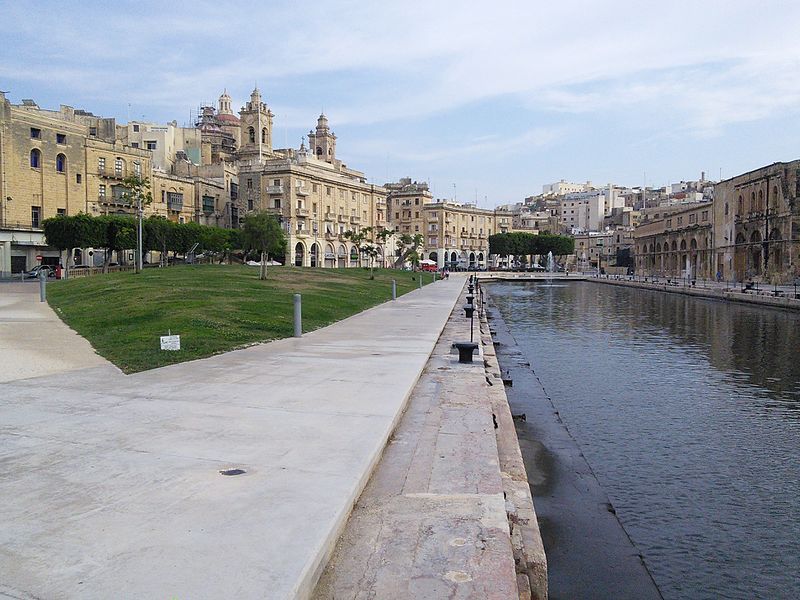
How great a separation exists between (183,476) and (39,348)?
9.16 meters

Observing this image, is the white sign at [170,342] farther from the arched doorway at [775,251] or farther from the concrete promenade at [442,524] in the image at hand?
the arched doorway at [775,251]

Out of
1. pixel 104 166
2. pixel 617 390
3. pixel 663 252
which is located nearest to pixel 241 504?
pixel 617 390

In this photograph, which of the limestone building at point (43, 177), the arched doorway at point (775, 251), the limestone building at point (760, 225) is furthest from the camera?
the arched doorway at point (775, 251)

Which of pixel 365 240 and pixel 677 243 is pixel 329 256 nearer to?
pixel 365 240

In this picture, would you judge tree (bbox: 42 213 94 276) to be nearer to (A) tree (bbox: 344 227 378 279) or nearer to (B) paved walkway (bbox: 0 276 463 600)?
(A) tree (bbox: 344 227 378 279)

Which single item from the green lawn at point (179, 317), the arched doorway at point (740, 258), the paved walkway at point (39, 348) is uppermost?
the arched doorway at point (740, 258)

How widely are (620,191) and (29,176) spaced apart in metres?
140

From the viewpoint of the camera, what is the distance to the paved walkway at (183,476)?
368cm

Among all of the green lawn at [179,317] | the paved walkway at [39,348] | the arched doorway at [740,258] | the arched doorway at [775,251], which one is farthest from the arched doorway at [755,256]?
the paved walkway at [39,348]

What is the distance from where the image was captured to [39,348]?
1273cm

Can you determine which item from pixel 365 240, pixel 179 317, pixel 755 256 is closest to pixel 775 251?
pixel 755 256

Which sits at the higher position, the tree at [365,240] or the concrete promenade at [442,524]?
the tree at [365,240]

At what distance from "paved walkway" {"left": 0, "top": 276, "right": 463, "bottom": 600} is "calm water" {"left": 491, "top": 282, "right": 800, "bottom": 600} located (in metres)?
3.12

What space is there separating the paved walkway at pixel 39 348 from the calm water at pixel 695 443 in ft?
28.0
